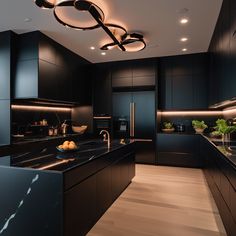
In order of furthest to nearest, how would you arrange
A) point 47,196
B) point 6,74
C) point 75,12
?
1. point 6,74
2. point 75,12
3. point 47,196

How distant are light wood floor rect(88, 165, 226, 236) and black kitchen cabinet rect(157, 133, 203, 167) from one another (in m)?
0.91

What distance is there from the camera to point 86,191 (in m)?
1.98

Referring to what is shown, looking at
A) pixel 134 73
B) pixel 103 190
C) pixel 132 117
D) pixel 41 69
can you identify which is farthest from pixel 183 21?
pixel 103 190

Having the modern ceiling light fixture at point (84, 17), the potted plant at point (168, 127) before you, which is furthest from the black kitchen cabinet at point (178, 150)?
the modern ceiling light fixture at point (84, 17)

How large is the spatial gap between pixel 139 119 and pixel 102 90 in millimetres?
1403

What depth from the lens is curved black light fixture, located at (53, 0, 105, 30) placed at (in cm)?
235

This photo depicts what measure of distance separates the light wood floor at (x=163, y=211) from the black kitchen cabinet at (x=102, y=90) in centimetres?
244

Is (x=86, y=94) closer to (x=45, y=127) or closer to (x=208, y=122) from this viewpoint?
(x=45, y=127)

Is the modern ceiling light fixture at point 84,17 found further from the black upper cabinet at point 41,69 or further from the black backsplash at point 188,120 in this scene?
the black backsplash at point 188,120

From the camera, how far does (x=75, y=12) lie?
2.91 m

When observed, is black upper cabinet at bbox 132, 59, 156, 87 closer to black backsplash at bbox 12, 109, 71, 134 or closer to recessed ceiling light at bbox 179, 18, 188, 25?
recessed ceiling light at bbox 179, 18, 188, 25

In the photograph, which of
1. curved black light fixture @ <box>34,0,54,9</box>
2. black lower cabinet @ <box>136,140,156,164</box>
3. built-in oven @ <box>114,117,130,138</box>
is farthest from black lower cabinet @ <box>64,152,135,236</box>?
built-in oven @ <box>114,117,130,138</box>

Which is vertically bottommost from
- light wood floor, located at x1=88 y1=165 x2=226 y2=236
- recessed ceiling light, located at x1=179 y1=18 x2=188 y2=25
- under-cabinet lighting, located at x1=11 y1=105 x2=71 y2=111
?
light wood floor, located at x1=88 y1=165 x2=226 y2=236

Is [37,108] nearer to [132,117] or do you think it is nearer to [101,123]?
[101,123]
